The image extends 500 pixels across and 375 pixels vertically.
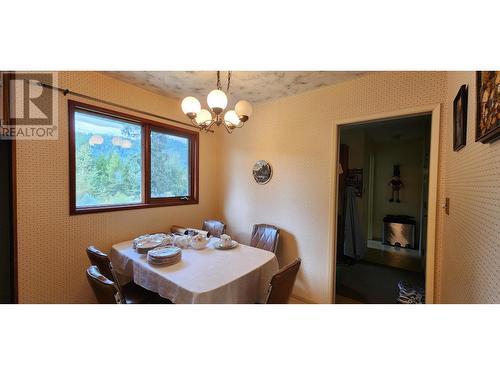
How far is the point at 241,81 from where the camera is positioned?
6.26 ft

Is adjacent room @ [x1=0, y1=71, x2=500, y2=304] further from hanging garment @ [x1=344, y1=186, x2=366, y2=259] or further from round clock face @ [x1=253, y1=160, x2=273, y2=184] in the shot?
hanging garment @ [x1=344, y1=186, x2=366, y2=259]

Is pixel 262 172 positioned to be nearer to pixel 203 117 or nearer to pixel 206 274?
pixel 203 117

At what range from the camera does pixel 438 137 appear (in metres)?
1.46

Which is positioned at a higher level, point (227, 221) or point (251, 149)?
point (251, 149)

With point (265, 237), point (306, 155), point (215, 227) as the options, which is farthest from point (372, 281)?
point (215, 227)

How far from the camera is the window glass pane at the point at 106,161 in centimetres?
174

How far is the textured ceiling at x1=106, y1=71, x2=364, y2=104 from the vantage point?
1.77 metres

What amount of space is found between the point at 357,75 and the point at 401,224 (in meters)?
3.46

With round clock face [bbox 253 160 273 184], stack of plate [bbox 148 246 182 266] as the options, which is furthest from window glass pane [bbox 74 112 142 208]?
round clock face [bbox 253 160 273 184]

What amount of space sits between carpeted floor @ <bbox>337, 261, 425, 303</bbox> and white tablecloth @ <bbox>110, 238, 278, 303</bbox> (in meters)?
1.44

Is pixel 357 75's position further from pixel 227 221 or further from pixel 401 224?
pixel 401 224

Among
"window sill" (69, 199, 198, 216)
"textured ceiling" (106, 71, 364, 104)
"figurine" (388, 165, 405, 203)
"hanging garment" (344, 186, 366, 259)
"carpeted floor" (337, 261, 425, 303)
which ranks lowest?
"carpeted floor" (337, 261, 425, 303)

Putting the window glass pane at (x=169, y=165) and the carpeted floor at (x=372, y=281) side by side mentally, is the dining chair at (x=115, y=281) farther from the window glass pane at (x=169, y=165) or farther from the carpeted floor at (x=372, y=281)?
the carpeted floor at (x=372, y=281)
